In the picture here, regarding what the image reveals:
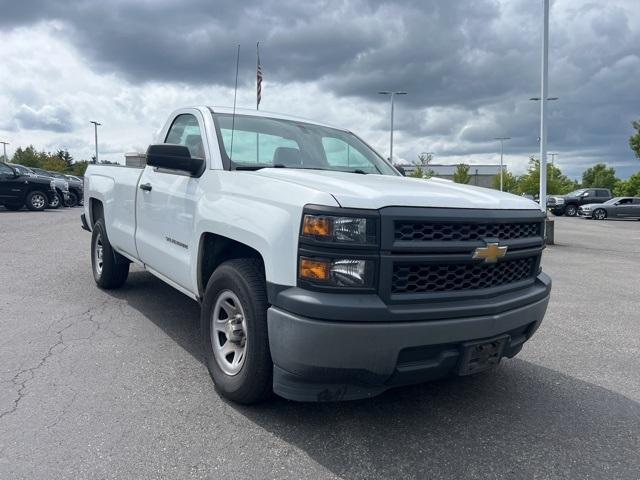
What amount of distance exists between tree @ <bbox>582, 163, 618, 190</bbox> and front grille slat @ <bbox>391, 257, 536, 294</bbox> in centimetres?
10908

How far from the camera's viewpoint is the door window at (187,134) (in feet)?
13.6

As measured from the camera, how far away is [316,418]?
123 inches

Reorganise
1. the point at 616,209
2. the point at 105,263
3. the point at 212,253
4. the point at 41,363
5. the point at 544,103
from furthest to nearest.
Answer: the point at 616,209, the point at 544,103, the point at 105,263, the point at 41,363, the point at 212,253

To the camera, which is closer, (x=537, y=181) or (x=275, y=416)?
(x=275, y=416)

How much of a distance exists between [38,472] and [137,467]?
17.3 inches

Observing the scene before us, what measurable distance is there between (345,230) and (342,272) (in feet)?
0.67

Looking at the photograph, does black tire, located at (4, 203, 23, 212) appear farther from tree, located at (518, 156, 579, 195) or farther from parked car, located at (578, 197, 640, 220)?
tree, located at (518, 156, 579, 195)

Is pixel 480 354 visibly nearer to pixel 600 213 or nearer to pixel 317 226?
pixel 317 226

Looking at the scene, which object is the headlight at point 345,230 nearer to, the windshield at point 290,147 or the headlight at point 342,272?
the headlight at point 342,272

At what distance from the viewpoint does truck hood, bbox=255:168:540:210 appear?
2.66 metres

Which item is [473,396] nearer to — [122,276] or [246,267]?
[246,267]

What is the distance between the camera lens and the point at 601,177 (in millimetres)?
104000

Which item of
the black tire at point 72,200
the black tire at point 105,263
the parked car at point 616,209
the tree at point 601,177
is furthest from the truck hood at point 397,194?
the tree at point 601,177

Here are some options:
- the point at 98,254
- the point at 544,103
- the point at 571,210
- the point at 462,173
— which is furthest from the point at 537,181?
the point at 98,254
